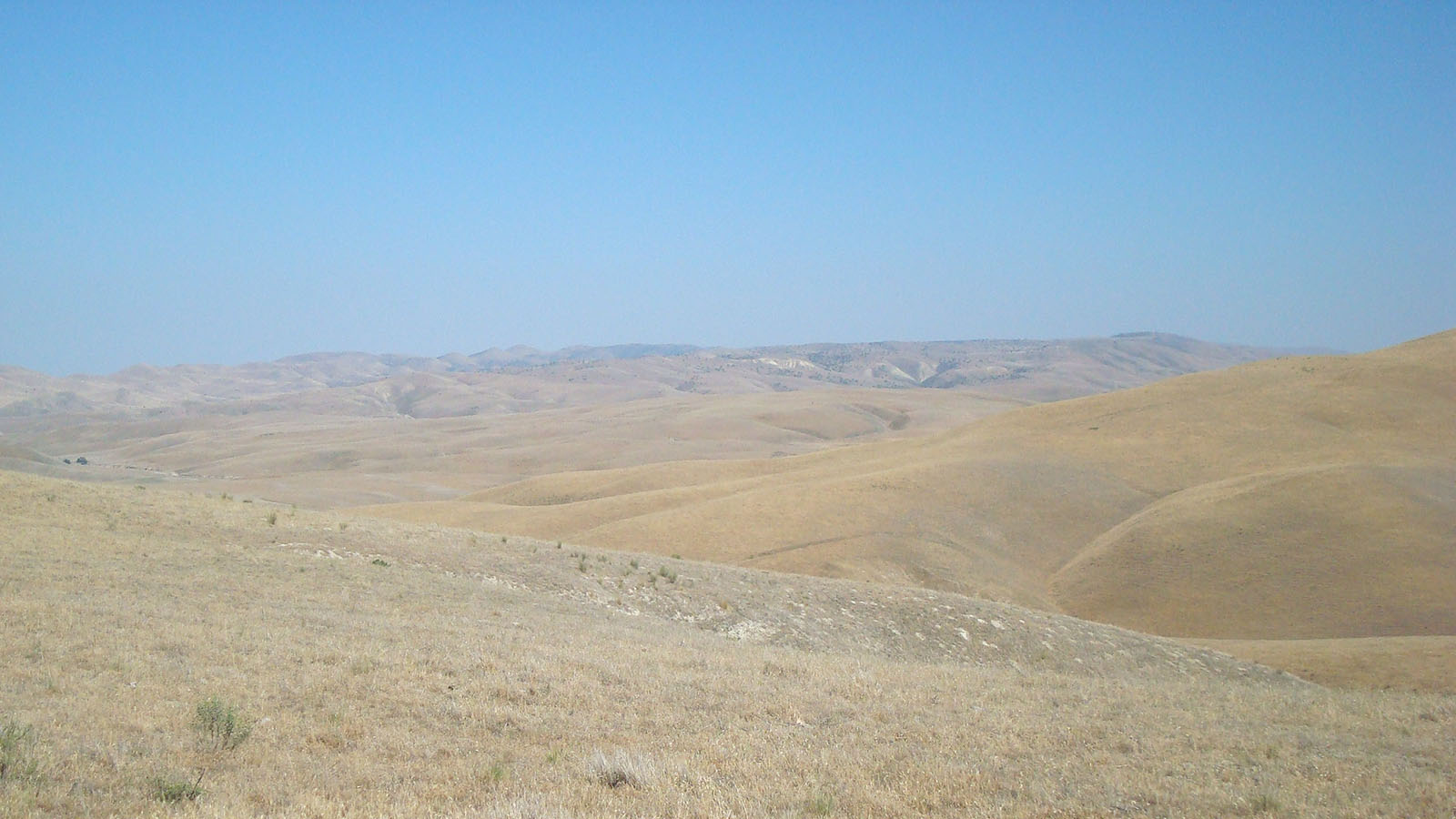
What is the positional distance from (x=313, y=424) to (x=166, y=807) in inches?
8061

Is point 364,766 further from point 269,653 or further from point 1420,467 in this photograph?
point 1420,467

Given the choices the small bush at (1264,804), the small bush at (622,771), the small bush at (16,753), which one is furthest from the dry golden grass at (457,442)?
the small bush at (1264,804)

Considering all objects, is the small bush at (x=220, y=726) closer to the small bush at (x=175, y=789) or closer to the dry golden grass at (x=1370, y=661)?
the small bush at (x=175, y=789)

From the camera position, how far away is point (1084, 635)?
933 inches

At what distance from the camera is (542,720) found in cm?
1005

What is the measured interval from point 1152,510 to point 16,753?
151 ft

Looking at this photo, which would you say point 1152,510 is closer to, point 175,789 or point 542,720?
point 542,720

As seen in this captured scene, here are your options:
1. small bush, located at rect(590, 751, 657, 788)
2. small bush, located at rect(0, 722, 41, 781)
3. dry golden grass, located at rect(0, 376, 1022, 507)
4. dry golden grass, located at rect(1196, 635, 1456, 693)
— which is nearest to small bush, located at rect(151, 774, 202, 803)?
small bush, located at rect(0, 722, 41, 781)

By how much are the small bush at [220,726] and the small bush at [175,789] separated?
1.06 m

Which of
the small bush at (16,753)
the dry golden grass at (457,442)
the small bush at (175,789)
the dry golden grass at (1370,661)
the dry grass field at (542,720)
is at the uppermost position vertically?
the small bush at (16,753)

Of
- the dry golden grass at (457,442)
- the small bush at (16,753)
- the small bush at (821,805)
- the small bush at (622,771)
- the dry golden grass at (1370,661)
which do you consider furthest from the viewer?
the dry golden grass at (457,442)

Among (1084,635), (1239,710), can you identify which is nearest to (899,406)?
(1084,635)

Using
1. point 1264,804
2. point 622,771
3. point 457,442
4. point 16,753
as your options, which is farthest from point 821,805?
point 457,442

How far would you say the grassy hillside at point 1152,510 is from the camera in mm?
35281
